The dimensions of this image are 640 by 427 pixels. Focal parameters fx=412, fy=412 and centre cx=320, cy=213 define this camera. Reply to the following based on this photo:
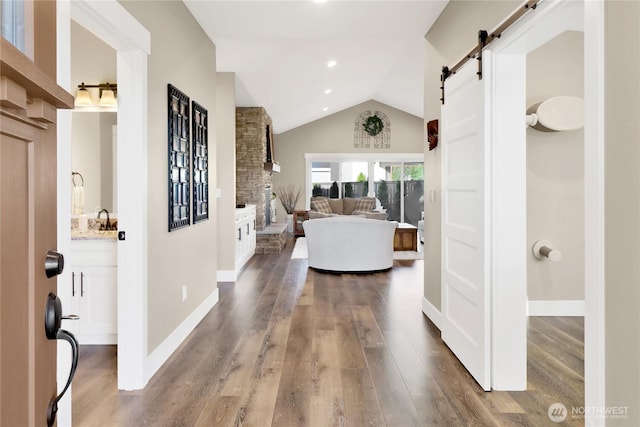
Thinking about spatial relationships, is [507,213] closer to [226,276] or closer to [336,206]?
[226,276]

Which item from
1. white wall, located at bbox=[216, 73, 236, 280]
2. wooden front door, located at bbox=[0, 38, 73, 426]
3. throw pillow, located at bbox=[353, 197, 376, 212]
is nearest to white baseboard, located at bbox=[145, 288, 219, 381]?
white wall, located at bbox=[216, 73, 236, 280]

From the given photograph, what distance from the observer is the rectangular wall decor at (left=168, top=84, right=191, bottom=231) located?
2.93m

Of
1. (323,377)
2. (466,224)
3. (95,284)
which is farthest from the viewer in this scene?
(95,284)

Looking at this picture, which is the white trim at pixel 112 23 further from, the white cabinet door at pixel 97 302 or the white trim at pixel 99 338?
the white trim at pixel 99 338

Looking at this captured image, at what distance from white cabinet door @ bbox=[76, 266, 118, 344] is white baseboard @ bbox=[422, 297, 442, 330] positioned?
8.31ft

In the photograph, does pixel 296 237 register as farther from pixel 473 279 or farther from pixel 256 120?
pixel 473 279

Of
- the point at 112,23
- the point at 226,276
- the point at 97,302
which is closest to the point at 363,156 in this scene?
the point at 226,276

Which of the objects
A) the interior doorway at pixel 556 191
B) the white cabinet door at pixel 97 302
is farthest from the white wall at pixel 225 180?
the interior doorway at pixel 556 191

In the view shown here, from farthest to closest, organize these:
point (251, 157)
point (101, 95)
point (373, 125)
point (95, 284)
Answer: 1. point (373, 125)
2. point (251, 157)
3. point (101, 95)
4. point (95, 284)

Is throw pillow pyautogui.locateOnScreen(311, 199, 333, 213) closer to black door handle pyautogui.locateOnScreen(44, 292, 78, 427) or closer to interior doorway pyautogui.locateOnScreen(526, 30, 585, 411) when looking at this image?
interior doorway pyautogui.locateOnScreen(526, 30, 585, 411)

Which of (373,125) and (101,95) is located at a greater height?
(373,125)

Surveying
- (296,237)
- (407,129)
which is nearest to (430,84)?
(296,237)

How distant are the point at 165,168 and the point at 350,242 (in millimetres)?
3324

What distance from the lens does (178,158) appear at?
3.10 meters
